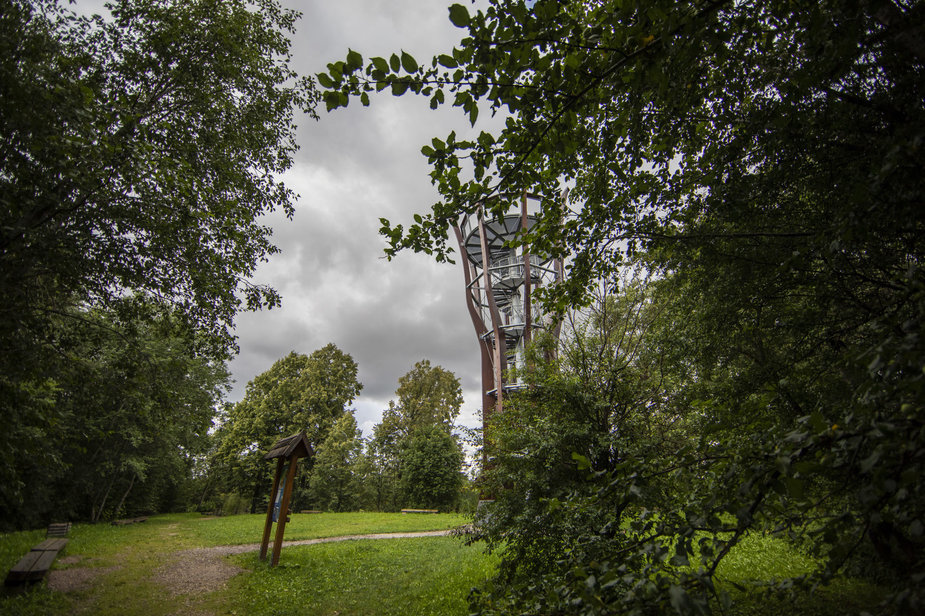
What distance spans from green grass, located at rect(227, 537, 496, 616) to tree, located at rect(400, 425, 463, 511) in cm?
1362

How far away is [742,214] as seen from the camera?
3.42m

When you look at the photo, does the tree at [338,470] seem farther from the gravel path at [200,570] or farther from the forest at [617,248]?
the forest at [617,248]

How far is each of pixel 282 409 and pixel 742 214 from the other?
29.7 meters

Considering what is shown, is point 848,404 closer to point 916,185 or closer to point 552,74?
point 916,185

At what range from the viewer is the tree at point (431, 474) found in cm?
2430

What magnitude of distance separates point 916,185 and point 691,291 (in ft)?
11.8

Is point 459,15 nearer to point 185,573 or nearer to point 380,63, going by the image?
point 380,63

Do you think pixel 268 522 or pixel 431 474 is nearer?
pixel 268 522

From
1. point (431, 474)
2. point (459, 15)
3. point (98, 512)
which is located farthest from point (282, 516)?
point (431, 474)

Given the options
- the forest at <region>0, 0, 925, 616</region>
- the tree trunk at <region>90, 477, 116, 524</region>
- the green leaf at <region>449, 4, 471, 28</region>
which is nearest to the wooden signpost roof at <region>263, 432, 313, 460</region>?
the forest at <region>0, 0, 925, 616</region>

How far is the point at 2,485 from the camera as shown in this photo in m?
5.15

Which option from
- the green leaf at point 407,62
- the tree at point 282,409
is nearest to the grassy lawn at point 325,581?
the green leaf at point 407,62

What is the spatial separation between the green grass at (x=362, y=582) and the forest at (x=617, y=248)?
1.90 metres

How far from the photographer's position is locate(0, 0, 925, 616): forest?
1.43 m
